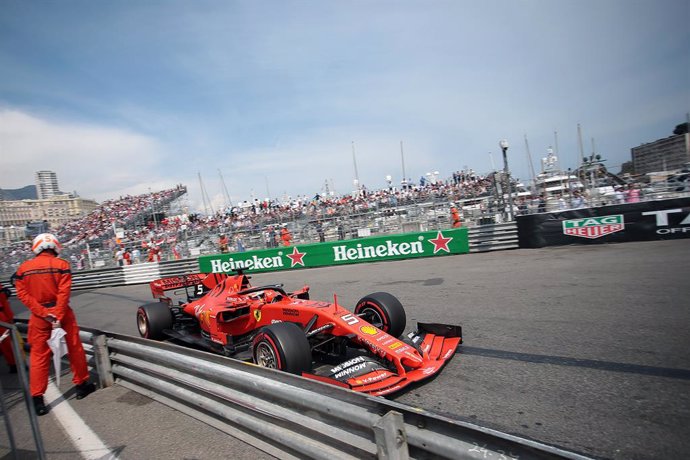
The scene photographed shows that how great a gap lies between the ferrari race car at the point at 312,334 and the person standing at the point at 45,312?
4.96 ft

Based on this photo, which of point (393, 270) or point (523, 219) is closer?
point (393, 270)

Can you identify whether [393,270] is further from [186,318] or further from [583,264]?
[186,318]

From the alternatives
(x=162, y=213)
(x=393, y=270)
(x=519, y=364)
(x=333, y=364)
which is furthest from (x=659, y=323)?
(x=162, y=213)

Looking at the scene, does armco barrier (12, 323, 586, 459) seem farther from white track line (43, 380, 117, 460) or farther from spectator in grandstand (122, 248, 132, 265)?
spectator in grandstand (122, 248, 132, 265)

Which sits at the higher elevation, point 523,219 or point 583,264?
point 523,219

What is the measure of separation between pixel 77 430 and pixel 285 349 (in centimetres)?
205

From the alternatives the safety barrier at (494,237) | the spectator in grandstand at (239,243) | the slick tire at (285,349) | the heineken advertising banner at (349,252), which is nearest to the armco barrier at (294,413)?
the slick tire at (285,349)

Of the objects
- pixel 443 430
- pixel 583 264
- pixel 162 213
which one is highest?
pixel 162 213

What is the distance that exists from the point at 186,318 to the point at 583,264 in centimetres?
865

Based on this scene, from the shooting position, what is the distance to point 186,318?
678 cm

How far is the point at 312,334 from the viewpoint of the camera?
4379 millimetres

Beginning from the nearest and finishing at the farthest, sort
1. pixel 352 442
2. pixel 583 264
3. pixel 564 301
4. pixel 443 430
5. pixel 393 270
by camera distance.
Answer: pixel 443 430 < pixel 352 442 < pixel 564 301 < pixel 583 264 < pixel 393 270

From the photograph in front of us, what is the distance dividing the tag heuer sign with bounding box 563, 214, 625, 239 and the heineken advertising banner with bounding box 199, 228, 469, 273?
3.23 meters

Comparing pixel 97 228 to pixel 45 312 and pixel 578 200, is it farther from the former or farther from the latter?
pixel 578 200
